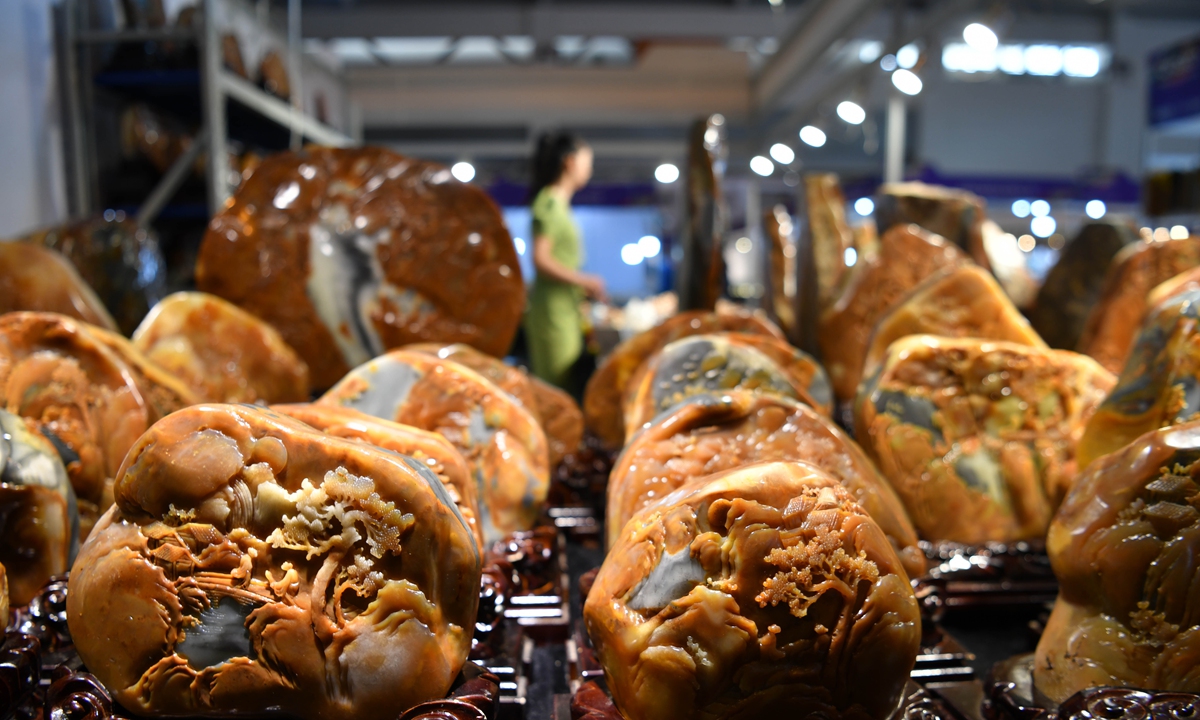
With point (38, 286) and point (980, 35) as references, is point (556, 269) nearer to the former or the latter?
point (38, 286)

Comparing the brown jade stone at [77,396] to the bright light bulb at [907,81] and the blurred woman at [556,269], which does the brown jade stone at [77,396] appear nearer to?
the blurred woman at [556,269]

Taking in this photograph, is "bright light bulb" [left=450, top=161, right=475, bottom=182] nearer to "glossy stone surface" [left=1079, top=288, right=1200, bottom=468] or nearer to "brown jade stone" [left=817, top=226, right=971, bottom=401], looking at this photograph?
"brown jade stone" [left=817, top=226, right=971, bottom=401]

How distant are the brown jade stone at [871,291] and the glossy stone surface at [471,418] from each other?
101cm

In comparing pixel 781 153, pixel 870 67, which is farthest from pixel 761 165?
pixel 870 67

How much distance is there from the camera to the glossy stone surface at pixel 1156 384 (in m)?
0.90

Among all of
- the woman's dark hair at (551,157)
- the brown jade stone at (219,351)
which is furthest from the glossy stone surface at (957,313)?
the woman's dark hair at (551,157)

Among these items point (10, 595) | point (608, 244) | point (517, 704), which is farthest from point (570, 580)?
point (608, 244)

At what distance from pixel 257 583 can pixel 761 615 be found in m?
0.42

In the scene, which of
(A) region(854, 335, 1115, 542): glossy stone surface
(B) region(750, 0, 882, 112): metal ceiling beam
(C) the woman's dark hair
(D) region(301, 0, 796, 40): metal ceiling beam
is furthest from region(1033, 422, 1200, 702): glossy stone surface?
(D) region(301, 0, 796, 40): metal ceiling beam

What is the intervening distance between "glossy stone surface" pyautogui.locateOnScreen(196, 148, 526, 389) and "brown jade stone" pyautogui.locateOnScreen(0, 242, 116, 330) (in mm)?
258

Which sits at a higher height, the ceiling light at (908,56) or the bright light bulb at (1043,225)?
the ceiling light at (908,56)

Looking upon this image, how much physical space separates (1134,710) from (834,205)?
5.76 feet

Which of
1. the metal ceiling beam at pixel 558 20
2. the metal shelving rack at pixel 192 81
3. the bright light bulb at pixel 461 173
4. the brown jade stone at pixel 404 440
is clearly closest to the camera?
the brown jade stone at pixel 404 440

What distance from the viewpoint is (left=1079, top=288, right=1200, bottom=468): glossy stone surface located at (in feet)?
2.94
